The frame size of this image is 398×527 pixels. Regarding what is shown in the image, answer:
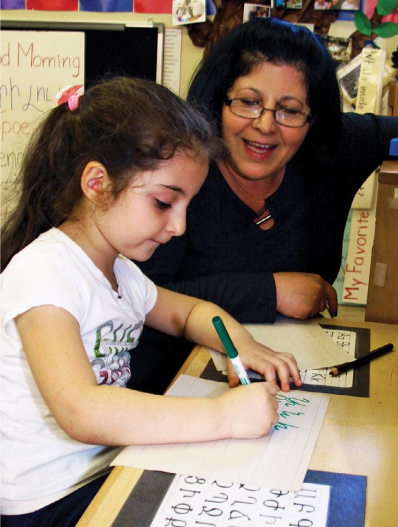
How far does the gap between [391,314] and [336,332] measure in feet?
0.43

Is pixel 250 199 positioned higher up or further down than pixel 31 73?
further down

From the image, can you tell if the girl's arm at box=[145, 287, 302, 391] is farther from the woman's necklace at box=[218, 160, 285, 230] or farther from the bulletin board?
the bulletin board

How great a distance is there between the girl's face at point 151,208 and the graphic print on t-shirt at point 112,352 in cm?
11

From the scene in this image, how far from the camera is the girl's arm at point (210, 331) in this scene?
0.89 metres

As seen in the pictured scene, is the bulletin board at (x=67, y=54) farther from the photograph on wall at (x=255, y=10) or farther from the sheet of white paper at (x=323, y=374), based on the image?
the sheet of white paper at (x=323, y=374)

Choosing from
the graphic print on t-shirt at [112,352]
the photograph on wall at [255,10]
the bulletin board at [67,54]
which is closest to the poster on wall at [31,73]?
the bulletin board at [67,54]

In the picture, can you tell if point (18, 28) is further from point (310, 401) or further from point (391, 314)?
point (310, 401)

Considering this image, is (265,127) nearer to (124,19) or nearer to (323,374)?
(323,374)

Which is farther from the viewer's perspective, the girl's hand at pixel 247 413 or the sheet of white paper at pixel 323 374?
the sheet of white paper at pixel 323 374

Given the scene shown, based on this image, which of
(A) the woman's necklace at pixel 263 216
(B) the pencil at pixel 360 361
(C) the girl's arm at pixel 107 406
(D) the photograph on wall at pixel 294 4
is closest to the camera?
(C) the girl's arm at pixel 107 406

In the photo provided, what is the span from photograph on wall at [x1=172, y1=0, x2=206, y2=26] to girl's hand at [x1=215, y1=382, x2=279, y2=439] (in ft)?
5.27

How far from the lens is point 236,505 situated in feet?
1.95

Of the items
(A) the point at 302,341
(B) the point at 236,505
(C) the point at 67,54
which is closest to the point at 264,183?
(A) the point at 302,341

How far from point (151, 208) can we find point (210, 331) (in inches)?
9.6
